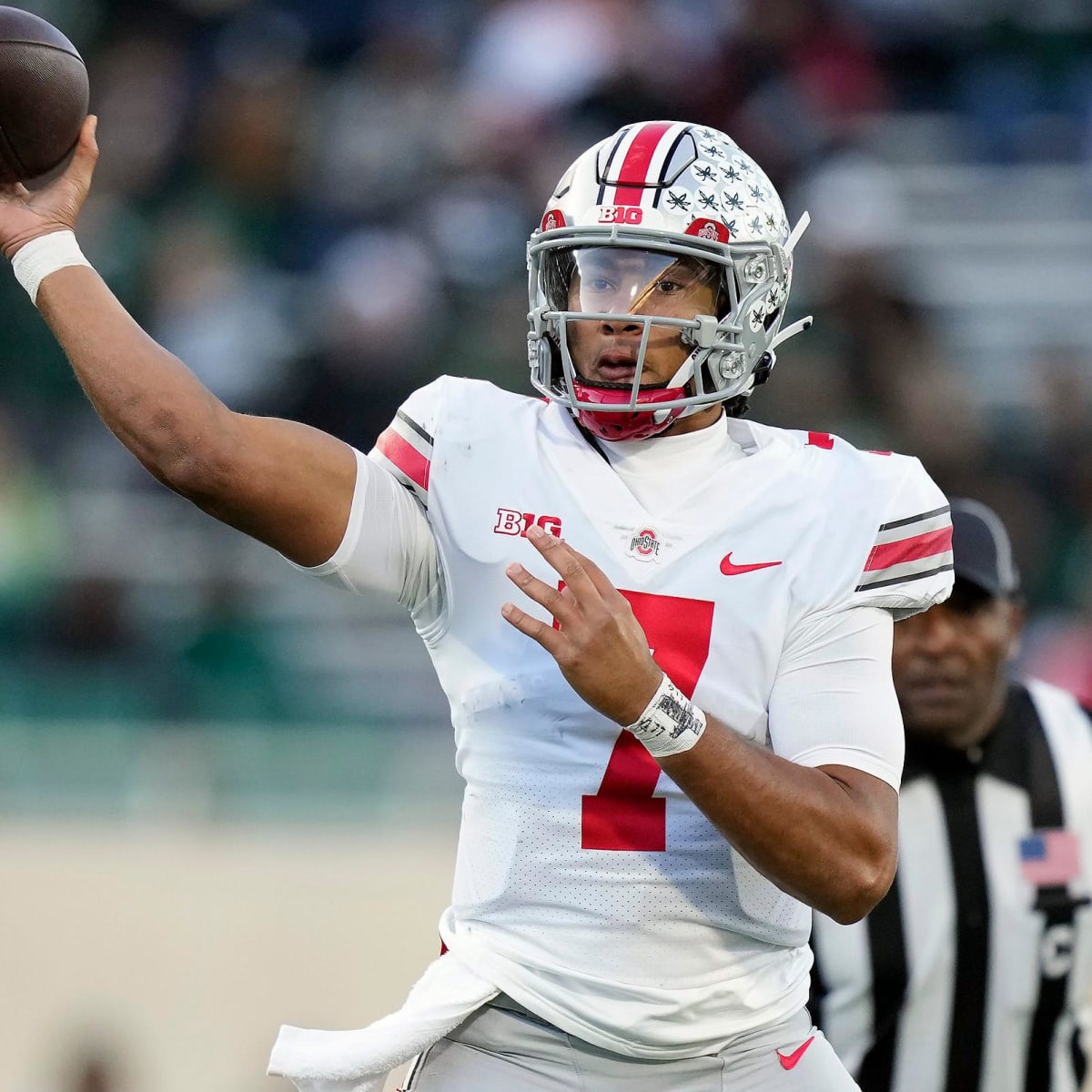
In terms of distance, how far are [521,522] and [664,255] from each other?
1.32 feet

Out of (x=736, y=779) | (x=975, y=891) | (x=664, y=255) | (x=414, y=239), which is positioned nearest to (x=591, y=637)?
(x=736, y=779)

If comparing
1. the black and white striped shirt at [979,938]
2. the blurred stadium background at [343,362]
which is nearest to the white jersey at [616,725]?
the black and white striped shirt at [979,938]

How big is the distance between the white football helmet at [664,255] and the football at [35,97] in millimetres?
610

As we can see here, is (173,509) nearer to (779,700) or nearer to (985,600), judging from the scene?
(985,600)

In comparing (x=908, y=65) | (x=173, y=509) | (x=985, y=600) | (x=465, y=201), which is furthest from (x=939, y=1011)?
(x=908, y=65)

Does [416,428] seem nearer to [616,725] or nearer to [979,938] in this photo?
[616,725]

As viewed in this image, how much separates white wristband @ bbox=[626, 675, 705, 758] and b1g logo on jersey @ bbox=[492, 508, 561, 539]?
33 centimetres

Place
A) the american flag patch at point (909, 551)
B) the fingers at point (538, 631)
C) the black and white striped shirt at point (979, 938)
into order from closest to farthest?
the fingers at point (538, 631) → the american flag patch at point (909, 551) → the black and white striped shirt at point (979, 938)

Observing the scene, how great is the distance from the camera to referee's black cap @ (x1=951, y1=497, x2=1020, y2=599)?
3455 mm

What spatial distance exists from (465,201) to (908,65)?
6.70 ft

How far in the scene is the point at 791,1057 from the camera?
2322 millimetres

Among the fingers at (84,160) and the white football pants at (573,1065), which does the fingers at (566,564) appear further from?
the fingers at (84,160)

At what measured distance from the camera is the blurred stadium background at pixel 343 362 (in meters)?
5.33

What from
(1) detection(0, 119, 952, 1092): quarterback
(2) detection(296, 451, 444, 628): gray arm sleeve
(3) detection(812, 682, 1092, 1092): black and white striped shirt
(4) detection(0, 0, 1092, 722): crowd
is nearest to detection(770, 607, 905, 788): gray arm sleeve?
(1) detection(0, 119, 952, 1092): quarterback
